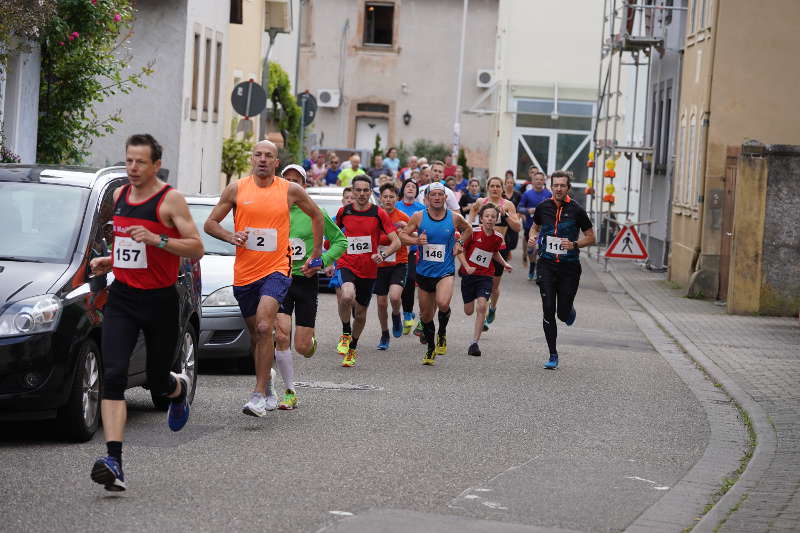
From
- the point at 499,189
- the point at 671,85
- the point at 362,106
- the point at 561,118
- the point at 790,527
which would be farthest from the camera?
the point at 362,106

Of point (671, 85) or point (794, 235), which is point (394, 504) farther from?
point (671, 85)

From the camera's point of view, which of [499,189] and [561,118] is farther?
[561,118]

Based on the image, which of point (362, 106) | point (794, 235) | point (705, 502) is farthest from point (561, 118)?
point (705, 502)

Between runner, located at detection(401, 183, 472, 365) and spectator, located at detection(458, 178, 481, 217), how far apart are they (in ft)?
42.3

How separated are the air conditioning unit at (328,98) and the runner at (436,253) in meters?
46.3

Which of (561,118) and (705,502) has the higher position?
(561,118)

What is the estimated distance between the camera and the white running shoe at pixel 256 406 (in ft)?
34.7

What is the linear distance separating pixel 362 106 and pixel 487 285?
47.1m

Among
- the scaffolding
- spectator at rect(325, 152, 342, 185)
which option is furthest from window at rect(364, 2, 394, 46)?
spectator at rect(325, 152, 342, 185)

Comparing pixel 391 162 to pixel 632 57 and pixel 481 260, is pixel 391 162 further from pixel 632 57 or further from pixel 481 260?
pixel 481 260

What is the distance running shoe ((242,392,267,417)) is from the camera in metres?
10.6

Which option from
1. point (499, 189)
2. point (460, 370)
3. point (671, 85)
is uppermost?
point (671, 85)

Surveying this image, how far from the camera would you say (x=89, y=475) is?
8.34 metres

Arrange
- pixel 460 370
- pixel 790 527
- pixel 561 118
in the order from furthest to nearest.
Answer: pixel 561 118 < pixel 460 370 < pixel 790 527
